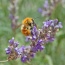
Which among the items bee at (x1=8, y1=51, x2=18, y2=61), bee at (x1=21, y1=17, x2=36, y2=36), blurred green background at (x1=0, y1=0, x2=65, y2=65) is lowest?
bee at (x1=8, y1=51, x2=18, y2=61)

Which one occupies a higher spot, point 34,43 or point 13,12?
point 13,12

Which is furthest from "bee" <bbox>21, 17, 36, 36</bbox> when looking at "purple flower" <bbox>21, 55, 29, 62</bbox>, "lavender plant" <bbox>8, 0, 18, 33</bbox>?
"lavender plant" <bbox>8, 0, 18, 33</bbox>

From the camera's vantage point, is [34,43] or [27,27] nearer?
[34,43]

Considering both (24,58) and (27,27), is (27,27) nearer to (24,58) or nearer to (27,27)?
(27,27)

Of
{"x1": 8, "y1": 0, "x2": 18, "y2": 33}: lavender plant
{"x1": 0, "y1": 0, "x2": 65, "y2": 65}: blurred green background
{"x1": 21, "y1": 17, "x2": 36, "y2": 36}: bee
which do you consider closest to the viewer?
{"x1": 21, "y1": 17, "x2": 36, "y2": 36}: bee

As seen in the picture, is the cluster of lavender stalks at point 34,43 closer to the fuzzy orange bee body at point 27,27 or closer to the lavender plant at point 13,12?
the fuzzy orange bee body at point 27,27

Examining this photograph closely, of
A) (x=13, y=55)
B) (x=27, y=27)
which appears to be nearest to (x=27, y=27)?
(x=27, y=27)

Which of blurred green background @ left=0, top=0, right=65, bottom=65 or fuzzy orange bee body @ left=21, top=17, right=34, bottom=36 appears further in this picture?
blurred green background @ left=0, top=0, right=65, bottom=65

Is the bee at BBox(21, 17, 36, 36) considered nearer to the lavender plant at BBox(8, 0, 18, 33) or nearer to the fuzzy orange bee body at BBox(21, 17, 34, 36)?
the fuzzy orange bee body at BBox(21, 17, 34, 36)

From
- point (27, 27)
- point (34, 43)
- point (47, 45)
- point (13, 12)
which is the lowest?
point (34, 43)
